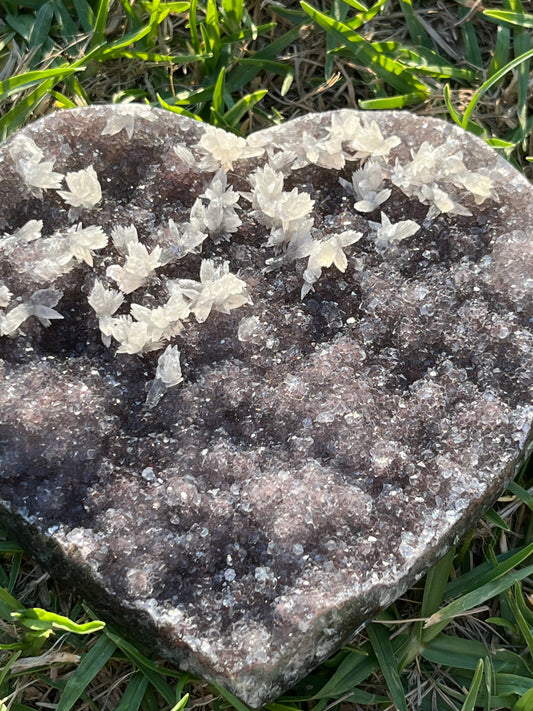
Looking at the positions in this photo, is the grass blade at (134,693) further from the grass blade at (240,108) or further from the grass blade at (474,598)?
the grass blade at (240,108)

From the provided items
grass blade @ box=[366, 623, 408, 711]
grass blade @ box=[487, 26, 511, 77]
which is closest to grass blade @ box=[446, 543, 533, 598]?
grass blade @ box=[366, 623, 408, 711]

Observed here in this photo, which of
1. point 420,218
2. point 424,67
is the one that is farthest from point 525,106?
point 420,218

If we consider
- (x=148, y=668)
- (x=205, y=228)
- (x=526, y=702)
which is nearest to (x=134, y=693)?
(x=148, y=668)

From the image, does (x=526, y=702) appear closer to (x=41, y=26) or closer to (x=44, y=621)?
(x=44, y=621)

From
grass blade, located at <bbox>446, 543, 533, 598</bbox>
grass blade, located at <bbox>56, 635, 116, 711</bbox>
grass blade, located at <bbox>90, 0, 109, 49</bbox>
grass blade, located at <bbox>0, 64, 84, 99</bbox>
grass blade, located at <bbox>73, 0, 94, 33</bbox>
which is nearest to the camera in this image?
grass blade, located at <bbox>56, 635, 116, 711</bbox>

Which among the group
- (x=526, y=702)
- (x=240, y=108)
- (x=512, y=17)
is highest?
(x=512, y=17)

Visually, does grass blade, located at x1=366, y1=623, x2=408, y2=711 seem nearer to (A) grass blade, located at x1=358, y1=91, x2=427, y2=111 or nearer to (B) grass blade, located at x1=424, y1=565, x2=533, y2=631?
(B) grass blade, located at x1=424, y1=565, x2=533, y2=631
